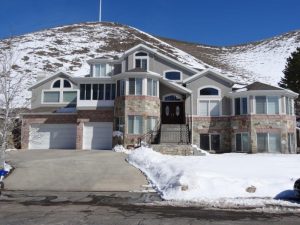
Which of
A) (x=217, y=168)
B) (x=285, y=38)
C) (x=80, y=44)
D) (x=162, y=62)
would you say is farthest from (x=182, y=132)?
(x=285, y=38)

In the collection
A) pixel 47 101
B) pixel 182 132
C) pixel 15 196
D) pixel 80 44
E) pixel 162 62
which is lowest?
pixel 15 196

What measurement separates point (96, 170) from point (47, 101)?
716 inches

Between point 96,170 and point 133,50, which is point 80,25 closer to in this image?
point 133,50

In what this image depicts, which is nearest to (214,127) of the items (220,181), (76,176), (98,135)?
(98,135)

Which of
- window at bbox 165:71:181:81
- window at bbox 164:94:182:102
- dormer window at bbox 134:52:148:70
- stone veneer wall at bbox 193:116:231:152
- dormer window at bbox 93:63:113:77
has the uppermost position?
dormer window at bbox 134:52:148:70

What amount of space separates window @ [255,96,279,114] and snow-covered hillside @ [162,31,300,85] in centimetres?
4839

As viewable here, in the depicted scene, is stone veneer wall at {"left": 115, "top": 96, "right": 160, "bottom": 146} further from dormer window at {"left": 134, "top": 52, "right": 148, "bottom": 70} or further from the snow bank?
the snow bank

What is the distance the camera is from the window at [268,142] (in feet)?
92.9

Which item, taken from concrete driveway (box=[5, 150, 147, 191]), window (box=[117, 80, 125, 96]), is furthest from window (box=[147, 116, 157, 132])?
concrete driveway (box=[5, 150, 147, 191])

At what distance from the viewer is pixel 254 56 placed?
105m

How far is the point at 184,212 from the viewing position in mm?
10664

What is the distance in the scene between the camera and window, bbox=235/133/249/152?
1144 inches

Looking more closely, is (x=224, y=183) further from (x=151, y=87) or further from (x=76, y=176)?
(x=151, y=87)

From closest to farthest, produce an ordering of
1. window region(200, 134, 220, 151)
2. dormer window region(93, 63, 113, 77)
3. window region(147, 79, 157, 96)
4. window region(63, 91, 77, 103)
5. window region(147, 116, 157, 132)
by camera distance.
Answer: window region(147, 116, 157, 132)
window region(147, 79, 157, 96)
window region(200, 134, 220, 151)
dormer window region(93, 63, 113, 77)
window region(63, 91, 77, 103)
